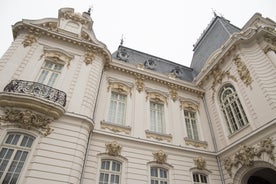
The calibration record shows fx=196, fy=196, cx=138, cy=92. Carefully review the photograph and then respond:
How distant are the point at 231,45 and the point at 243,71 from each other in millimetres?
1880

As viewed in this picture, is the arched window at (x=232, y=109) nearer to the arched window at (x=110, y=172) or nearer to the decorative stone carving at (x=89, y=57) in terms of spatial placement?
the arched window at (x=110, y=172)

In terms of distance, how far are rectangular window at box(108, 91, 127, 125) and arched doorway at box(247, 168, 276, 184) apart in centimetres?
796

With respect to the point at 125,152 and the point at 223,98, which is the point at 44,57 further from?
the point at 223,98

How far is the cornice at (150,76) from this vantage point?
1252cm

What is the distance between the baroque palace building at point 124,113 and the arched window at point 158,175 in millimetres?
47

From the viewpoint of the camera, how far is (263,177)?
11227mm

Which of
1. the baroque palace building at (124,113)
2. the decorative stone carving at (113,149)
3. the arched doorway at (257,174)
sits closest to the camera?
the baroque palace building at (124,113)

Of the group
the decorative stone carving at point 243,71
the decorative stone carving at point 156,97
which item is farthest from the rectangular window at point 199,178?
the decorative stone carving at point 243,71

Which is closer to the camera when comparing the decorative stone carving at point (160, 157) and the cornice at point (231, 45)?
the decorative stone carving at point (160, 157)

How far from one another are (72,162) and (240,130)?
8.36 metres

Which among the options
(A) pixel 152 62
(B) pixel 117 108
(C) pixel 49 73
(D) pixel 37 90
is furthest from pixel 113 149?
(A) pixel 152 62

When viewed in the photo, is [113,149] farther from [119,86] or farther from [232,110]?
[232,110]

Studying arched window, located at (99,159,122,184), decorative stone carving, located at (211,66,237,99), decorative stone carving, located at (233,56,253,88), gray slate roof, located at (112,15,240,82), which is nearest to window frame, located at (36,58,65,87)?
arched window, located at (99,159,122,184)

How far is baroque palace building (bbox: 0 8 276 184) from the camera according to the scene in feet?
24.8
